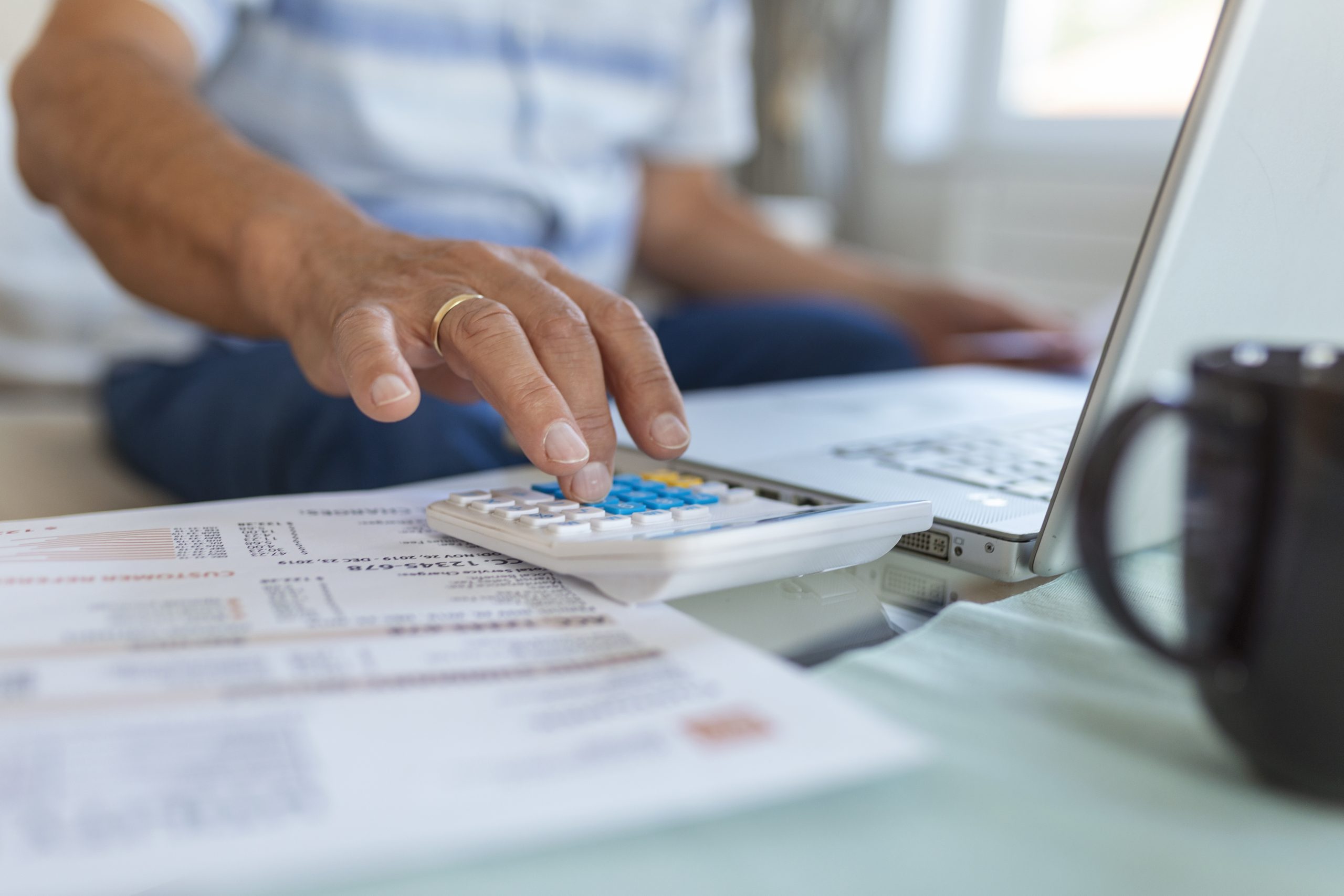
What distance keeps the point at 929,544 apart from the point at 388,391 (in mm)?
244

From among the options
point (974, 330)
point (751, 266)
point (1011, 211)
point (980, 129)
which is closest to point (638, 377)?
point (974, 330)

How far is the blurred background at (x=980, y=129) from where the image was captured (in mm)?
2529

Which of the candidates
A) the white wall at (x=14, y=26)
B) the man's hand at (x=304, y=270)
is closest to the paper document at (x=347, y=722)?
the man's hand at (x=304, y=270)

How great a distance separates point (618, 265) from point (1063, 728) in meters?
1.14

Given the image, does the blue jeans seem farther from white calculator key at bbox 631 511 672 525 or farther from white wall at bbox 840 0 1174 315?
white wall at bbox 840 0 1174 315

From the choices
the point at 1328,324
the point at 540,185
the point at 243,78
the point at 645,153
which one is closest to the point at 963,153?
the point at 645,153

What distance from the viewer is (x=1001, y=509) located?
17.6 inches

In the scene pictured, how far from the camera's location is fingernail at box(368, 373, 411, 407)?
17.6 inches

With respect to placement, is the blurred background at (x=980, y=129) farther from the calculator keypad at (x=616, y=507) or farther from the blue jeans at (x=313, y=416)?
the calculator keypad at (x=616, y=507)

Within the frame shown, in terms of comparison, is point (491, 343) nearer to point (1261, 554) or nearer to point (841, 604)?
point (841, 604)

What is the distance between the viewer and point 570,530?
377 mm

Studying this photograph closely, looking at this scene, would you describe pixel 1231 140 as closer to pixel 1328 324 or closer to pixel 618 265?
pixel 1328 324

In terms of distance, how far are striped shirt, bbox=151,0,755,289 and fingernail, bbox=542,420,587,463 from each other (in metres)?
0.50

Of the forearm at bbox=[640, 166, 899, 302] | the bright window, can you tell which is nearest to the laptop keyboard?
the forearm at bbox=[640, 166, 899, 302]
